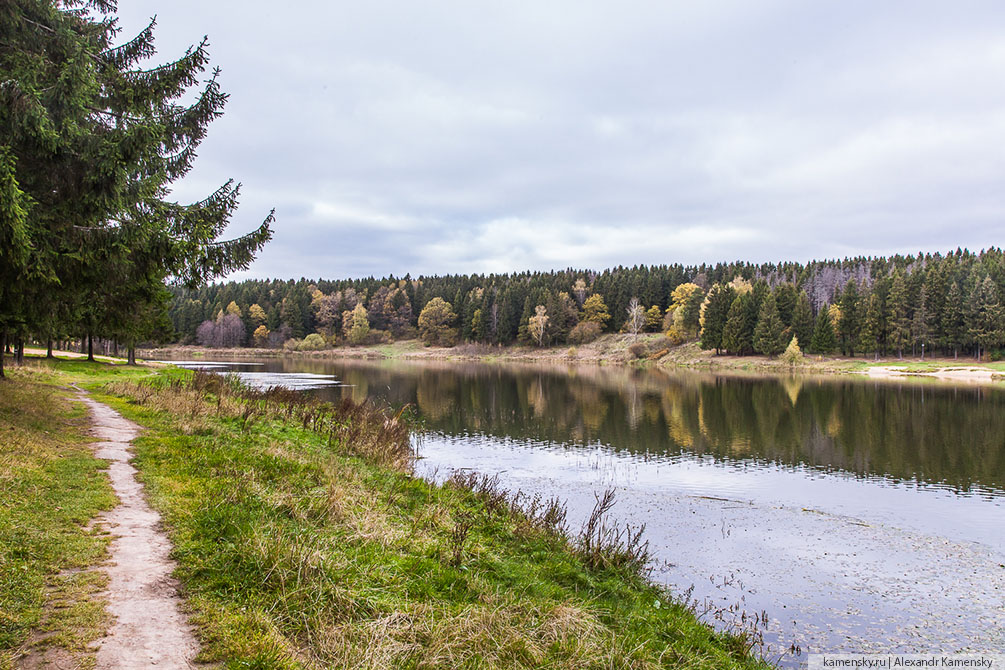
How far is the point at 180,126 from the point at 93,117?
192 centimetres

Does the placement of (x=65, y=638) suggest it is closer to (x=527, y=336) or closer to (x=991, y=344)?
(x=991, y=344)

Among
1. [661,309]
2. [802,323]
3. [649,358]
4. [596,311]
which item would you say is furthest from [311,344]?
[802,323]

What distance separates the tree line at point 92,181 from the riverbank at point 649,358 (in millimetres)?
71053

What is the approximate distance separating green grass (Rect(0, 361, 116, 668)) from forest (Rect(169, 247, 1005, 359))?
5080 cm

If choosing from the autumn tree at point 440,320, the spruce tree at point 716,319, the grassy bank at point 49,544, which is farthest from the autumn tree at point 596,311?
the grassy bank at point 49,544

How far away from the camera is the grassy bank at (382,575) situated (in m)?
5.59

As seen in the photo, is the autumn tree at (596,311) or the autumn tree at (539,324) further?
the autumn tree at (596,311)

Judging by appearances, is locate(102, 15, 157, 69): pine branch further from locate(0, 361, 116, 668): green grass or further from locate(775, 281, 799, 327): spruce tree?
locate(775, 281, 799, 327): spruce tree

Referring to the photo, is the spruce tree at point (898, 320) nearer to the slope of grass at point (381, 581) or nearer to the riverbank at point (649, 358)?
the riverbank at point (649, 358)

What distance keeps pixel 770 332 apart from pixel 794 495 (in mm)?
69637

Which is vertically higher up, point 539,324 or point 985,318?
point 539,324

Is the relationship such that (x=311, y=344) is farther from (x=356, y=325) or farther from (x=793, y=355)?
(x=793, y=355)

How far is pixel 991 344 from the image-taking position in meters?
71.2

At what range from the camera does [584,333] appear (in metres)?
109
